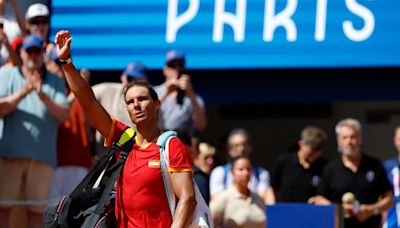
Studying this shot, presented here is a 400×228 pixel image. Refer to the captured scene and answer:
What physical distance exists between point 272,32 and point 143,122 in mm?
4893

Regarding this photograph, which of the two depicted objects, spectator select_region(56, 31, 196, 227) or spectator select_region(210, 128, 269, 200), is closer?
spectator select_region(56, 31, 196, 227)

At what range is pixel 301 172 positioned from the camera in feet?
33.2

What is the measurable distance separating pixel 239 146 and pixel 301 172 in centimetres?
99

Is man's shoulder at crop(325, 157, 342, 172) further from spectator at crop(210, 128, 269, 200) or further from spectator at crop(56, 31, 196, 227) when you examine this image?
spectator at crop(56, 31, 196, 227)

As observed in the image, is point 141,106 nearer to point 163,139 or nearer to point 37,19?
point 163,139

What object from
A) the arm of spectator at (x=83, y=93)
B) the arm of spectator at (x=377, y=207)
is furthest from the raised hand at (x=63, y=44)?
the arm of spectator at (x=377, y=207)

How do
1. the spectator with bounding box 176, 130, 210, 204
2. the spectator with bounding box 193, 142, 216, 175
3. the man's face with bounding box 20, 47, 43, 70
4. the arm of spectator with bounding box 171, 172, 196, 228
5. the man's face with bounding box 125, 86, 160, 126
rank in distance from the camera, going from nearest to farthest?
1. the arm of spectator with bounding box 171, 172, 196, 228
2. the man's face with bounding box 125, 86, 160, 126
3. the spectator with bounding box 176, 130, 210, 204
4. the man's face with bounding box 20, 47, 43, 70
5. the spectator with bounding box 193, 142, 216, 175

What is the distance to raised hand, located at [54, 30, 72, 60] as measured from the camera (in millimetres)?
6328

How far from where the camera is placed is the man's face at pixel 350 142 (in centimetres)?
973

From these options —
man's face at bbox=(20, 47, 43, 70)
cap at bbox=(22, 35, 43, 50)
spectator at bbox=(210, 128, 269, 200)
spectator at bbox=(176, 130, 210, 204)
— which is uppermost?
cap at bbox=(22, 35, 43, 50)

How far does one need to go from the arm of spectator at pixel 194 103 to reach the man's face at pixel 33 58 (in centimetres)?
136

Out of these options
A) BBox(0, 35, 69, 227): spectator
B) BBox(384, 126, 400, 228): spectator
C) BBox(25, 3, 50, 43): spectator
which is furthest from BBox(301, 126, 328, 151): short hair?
BBox(25, 3, 50, 43): spectator

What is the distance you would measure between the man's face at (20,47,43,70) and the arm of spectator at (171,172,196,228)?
332 cm

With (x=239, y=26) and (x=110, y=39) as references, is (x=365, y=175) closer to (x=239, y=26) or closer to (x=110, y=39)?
(x=239, y=26)
